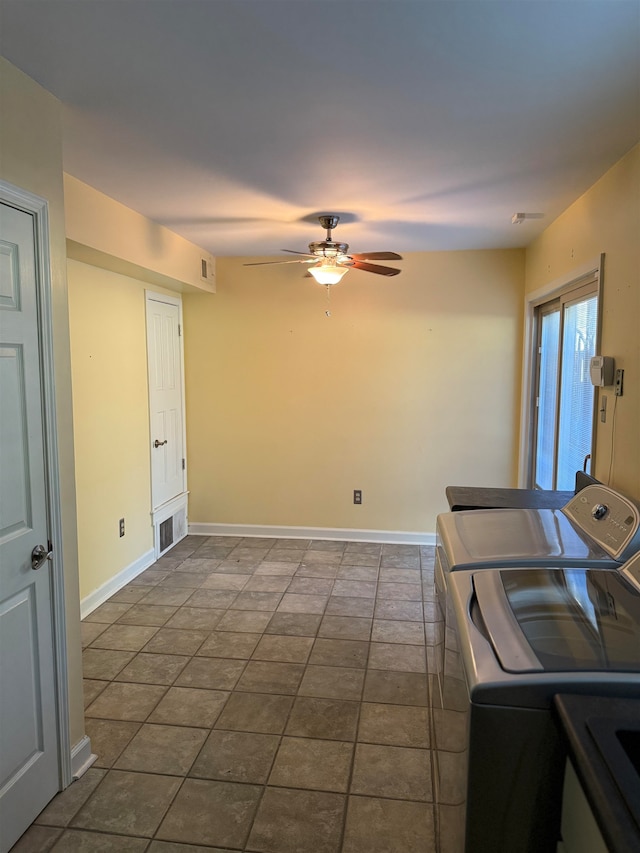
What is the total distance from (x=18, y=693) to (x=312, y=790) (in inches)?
43.5

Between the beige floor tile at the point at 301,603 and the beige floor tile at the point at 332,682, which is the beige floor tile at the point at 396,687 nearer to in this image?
the beige floor tile at the point at 332,682

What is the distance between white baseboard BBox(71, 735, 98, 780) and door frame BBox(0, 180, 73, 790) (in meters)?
0.03

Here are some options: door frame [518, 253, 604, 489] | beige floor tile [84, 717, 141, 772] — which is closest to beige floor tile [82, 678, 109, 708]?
beige floor tile [84, 717, 141, 772]

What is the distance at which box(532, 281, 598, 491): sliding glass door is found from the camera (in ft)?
9.96

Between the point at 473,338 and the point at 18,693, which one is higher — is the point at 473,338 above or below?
above

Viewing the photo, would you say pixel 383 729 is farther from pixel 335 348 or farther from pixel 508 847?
pixel 335 348

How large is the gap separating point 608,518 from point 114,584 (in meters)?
3.17

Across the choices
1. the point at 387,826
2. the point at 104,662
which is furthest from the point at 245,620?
the point at 387,826

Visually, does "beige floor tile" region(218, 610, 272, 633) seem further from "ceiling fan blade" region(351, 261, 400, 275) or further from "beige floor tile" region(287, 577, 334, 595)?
"ceiling fan blade" region(351, 261, 400, 275)

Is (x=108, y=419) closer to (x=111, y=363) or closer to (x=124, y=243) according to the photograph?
(x=111, y=363)

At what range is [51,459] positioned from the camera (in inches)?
75.3

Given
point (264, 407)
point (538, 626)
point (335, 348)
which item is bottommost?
point (538, 626)

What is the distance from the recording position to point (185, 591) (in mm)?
3807

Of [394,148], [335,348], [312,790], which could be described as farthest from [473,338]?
[312,790]
